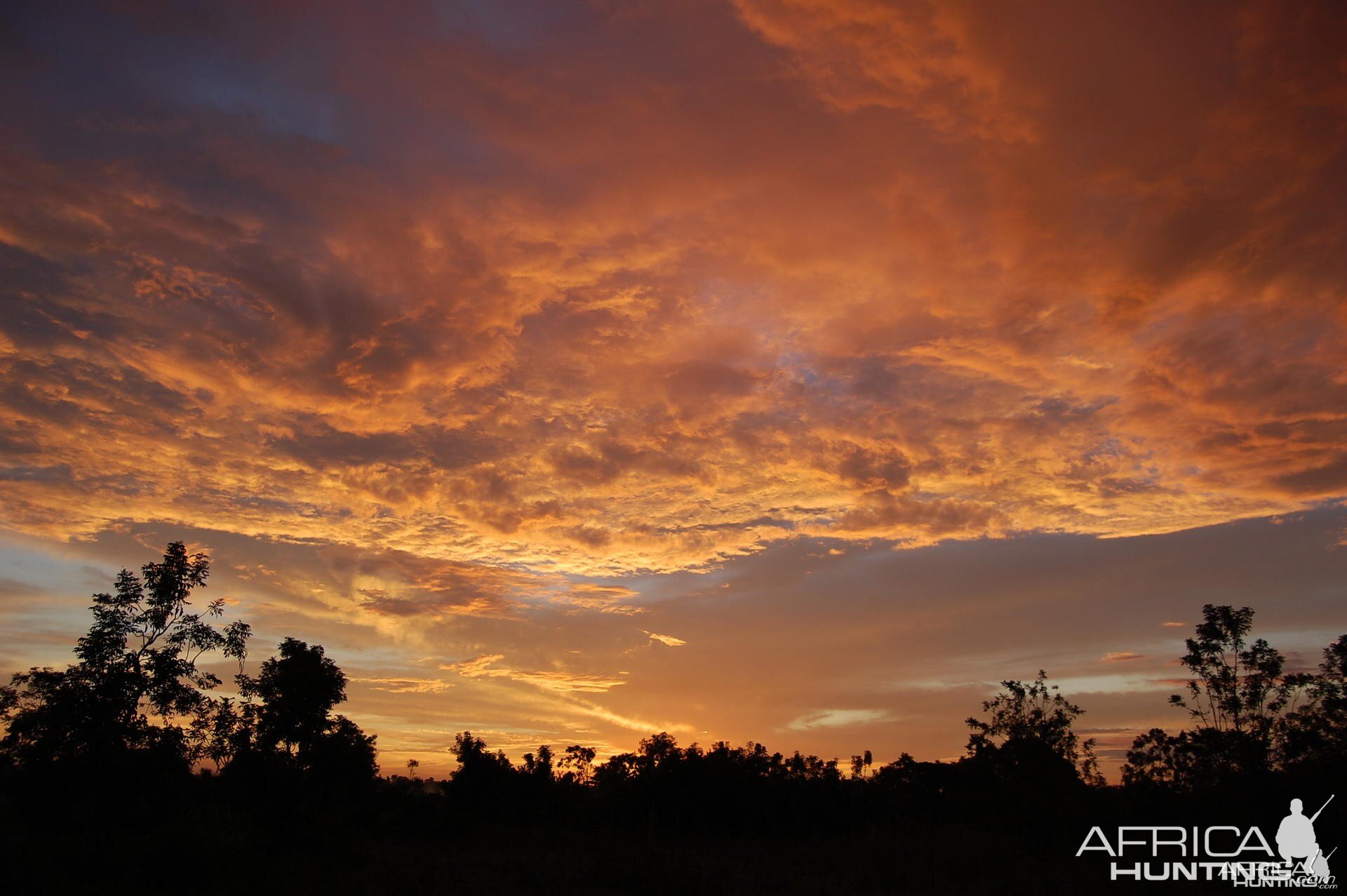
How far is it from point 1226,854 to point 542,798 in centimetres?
4728

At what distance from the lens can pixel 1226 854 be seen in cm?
3175

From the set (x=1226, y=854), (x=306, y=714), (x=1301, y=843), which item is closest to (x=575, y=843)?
(x=306, y=714)

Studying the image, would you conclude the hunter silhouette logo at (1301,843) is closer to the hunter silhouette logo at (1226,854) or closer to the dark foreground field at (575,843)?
the hunter silhouette logo at (1226,854)

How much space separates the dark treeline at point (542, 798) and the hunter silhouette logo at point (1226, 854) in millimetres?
1381

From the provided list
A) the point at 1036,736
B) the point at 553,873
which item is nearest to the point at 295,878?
the point at 553,873

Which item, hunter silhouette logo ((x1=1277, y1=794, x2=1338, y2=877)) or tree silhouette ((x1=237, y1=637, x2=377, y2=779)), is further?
tree silhouette ((x1=237, y1=637, x2=377, y2=779))

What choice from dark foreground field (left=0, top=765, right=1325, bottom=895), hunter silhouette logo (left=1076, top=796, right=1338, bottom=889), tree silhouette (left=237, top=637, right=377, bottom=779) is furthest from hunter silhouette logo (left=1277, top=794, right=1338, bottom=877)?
tree silhouette (left=237, top=637, right=377, bottom=779)

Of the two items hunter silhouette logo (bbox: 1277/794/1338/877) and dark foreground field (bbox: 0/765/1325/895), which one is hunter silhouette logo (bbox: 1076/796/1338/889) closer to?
hunter silhouette logo (bbox: 1277/794/1338/877)

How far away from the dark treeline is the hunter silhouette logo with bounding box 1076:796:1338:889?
1381 millimetres

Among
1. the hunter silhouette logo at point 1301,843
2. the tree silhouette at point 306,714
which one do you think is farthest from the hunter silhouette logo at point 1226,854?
the tree silhouette at point 306,714

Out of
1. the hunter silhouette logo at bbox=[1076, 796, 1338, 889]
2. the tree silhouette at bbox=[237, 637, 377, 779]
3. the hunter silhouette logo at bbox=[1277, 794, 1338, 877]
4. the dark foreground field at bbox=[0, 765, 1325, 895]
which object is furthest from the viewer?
the tree silhouette at bbox=[237, 637, 377, 779]

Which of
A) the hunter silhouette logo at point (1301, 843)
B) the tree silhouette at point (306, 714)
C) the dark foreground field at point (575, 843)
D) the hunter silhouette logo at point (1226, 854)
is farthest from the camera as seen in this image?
the tree silhouette at point (306, 714)

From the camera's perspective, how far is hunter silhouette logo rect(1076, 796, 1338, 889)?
27766 millimetres

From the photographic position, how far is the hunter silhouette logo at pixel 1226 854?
27.8 meters
